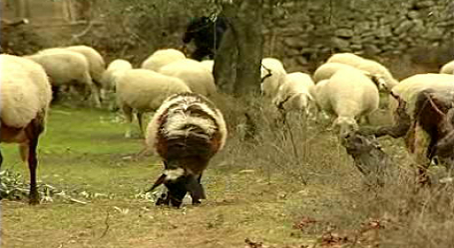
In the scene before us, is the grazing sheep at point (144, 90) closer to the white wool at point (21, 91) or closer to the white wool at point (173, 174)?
the white wool at point (173, 174)

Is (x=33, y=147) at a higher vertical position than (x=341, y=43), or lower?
higher

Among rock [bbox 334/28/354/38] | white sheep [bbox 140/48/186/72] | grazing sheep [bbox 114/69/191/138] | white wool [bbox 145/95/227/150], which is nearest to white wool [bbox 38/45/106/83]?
white sheep [bbox 140/48/186/72]

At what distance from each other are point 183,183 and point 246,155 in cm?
305

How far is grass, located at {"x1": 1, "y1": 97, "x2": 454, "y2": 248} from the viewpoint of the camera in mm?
6562

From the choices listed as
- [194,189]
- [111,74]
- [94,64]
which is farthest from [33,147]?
[94,64]

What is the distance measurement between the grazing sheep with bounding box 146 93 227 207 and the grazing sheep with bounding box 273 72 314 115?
539cm

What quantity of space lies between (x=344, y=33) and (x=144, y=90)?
9414 millimetres

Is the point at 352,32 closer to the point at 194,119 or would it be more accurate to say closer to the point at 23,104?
the point at 194,119

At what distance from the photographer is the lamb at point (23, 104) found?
337 inches

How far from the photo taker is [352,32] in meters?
24.2

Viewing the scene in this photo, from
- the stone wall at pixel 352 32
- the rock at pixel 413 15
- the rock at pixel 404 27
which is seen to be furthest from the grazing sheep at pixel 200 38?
the rock at pixel 413 15

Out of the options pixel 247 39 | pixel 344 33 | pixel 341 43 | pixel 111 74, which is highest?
pixel 247 39

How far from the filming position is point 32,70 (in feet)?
29.8

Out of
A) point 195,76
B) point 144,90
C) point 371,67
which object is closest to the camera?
point 144,90
